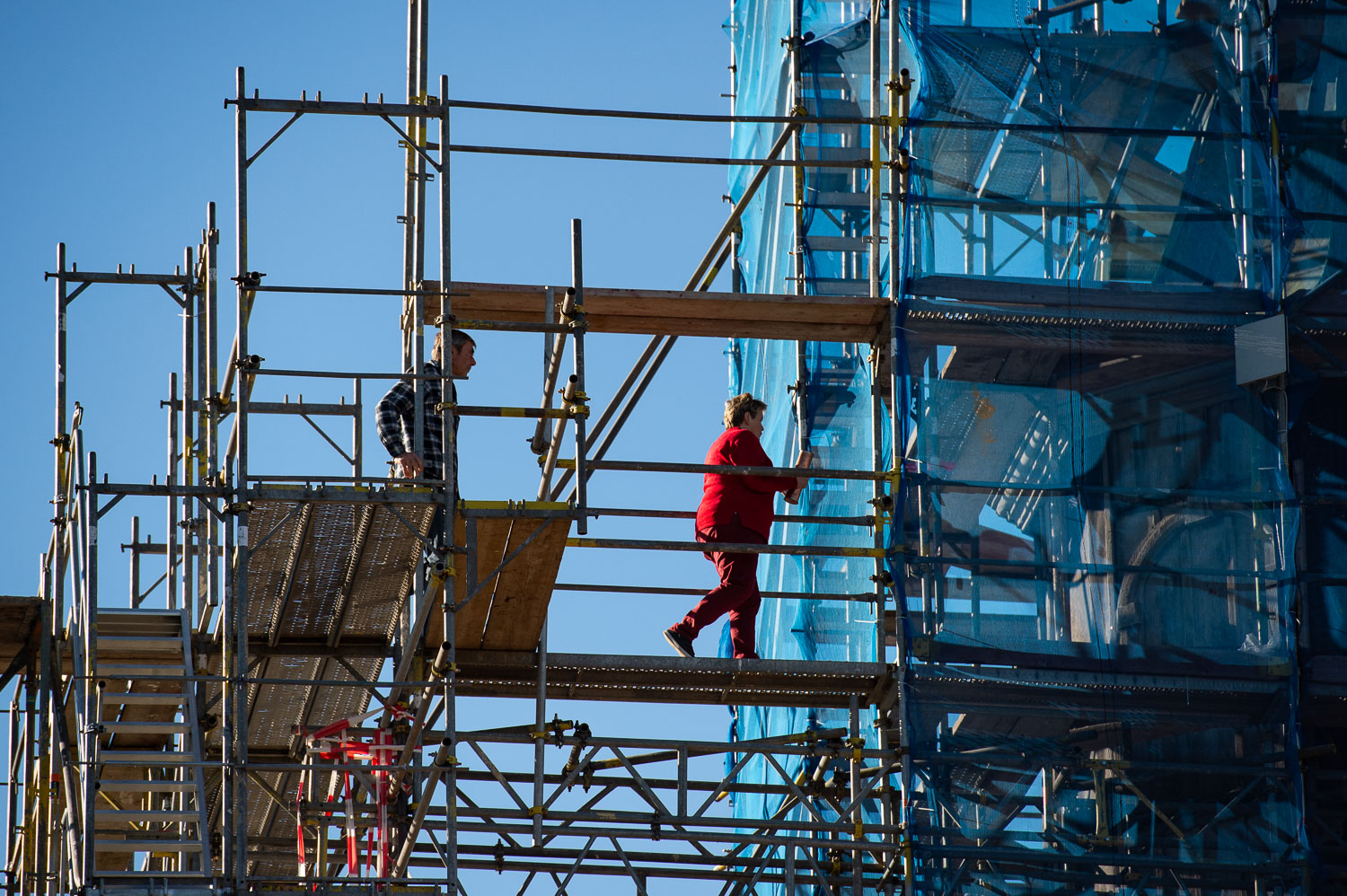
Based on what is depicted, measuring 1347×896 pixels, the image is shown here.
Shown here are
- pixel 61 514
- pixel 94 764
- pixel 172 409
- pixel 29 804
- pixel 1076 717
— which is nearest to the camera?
pixel 94 764

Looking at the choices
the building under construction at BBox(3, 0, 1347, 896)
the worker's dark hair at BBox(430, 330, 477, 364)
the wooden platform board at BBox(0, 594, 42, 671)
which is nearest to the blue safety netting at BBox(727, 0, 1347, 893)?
the building under construction at BBox(3, 0, 1347, 896)

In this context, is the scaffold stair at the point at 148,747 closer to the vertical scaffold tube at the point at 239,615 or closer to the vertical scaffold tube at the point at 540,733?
the vertical scaffold tube at the point at 239,615

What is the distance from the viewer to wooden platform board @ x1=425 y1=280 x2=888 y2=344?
14273 mm

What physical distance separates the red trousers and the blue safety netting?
3.17ft

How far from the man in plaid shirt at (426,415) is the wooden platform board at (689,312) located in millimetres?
361

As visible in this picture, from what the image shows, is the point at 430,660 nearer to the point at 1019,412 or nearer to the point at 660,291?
the point at 660,291

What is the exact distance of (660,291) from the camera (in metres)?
14.4

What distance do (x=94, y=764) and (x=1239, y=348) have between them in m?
7.39

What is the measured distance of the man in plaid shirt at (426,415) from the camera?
541 inches

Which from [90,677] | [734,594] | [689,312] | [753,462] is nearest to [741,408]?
[753,462]

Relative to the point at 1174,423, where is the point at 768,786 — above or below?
below

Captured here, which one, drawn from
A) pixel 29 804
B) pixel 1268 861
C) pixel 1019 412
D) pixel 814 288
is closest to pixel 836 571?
pixel 814 288

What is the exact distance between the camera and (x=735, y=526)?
47.3ft

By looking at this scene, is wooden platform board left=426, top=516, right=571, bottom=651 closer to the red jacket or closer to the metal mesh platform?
the metal mesh platform
